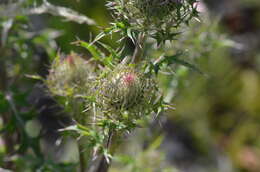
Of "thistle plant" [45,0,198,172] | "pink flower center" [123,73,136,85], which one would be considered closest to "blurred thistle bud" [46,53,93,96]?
"thistle plant" [45,0,198,172]

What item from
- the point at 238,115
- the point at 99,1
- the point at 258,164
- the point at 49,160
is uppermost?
the point at 49,160

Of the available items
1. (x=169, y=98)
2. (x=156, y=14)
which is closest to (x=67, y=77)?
(x=156, y=14)

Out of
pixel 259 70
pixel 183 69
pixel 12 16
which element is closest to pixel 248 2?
pixel 259 70

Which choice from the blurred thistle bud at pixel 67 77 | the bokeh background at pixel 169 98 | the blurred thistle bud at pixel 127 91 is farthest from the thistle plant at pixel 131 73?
the blurred thistle bud at pixel 67 77

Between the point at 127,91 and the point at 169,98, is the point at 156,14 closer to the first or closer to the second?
the point at 127,91

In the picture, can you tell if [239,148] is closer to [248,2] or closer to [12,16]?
[248,2]

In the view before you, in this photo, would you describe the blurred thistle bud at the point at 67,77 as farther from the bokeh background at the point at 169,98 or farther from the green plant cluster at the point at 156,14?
the green plant cluster at the point at 156,14
